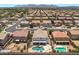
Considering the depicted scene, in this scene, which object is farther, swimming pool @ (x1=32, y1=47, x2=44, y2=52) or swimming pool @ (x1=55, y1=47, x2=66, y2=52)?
swimming pool @ (x1=32, y1=47, x2=44, y2=52)

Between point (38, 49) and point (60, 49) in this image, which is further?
point (38, 49)

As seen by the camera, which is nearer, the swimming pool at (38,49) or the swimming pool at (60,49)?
the swimming pool at (60,49)

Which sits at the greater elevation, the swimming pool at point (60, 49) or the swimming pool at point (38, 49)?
the swimming pool at point (60, 49)

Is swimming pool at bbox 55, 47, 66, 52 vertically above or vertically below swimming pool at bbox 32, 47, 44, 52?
above

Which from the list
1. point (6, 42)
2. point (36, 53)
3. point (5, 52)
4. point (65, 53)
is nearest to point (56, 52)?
point (65, 53)
